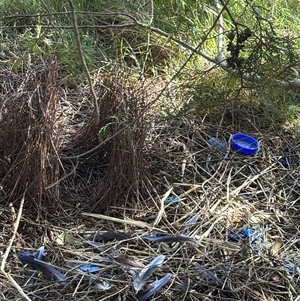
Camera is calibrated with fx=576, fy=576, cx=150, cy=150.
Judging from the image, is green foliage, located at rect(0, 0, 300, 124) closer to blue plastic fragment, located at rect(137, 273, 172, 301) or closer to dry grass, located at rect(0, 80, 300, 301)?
dry grass, located at rect(0, 80, 300, 301)

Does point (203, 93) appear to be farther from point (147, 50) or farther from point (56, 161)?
point (56, 161)

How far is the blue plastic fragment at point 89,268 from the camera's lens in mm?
1719

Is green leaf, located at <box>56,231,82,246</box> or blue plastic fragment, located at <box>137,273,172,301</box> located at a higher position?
blue plastic fragment, located at <box>137,273,172,301</box>

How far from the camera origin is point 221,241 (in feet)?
6.09

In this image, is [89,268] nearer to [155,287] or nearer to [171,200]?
[155,287]

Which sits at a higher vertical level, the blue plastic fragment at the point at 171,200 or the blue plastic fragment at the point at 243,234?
the blue plastic fragment at the point at 243,234

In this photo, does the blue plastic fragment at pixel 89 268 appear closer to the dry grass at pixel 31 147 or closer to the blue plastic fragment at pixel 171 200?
the dry grass at pixel 31 147

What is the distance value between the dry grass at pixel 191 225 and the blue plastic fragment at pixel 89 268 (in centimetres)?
2

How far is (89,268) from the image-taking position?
173 cm

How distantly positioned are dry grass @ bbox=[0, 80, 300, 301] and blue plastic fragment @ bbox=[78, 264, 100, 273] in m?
0.02

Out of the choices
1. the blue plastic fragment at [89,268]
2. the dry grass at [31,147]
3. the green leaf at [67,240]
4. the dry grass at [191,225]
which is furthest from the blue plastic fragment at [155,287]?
the dry grass at [31,147]

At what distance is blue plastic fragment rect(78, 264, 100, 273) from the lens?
1719mm

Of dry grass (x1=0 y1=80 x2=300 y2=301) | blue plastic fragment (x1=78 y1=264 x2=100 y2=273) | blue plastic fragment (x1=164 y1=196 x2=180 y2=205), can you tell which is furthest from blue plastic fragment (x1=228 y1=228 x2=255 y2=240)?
blue plastic fragment (x1=78 y1=264 x2=100 y2=273)

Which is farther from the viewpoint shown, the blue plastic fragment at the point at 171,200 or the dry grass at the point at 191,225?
the blue plastic fragment at the point at 171,200
